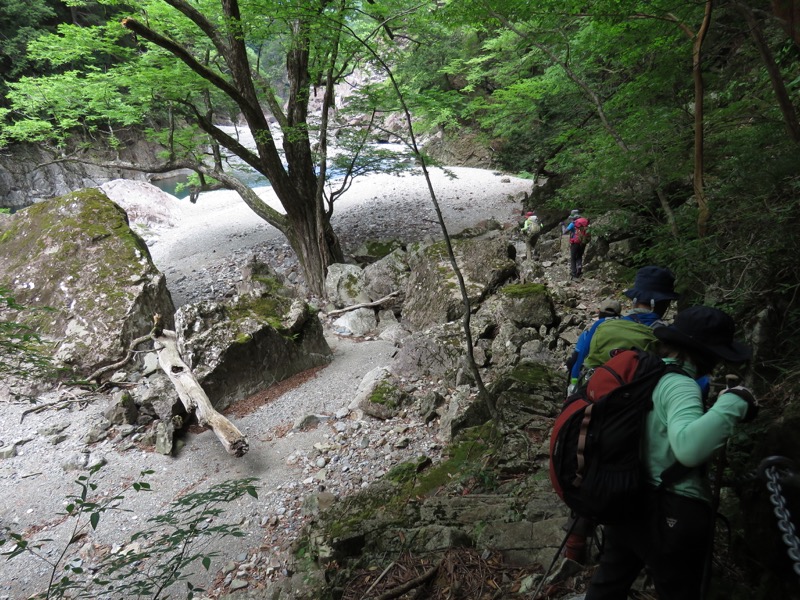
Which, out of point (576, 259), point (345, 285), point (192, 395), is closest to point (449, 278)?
point (576, 259)

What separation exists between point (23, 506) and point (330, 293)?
6.58m

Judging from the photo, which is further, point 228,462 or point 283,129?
point 283,129

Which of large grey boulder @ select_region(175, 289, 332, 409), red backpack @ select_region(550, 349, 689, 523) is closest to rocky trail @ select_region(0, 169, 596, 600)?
large grey boulder @ select_region(175, 289, 332, 409)

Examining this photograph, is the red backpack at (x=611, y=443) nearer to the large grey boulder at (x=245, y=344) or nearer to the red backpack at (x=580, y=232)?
the large grey boulder at (x=245, y=344)

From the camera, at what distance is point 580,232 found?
7312mm

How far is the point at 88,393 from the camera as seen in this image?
7.22 metres

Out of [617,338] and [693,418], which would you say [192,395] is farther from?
[693,418]

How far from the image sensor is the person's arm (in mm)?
1314

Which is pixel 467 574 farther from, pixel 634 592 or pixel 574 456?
pixel 574 456

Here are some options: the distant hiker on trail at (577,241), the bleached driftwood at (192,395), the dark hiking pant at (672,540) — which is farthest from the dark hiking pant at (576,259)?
the dark hiking pant at (672,540)

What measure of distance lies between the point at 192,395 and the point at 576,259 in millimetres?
6659

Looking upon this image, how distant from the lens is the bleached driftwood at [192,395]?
5297 mm

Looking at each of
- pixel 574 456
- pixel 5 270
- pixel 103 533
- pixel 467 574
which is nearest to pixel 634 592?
pixel 467 574

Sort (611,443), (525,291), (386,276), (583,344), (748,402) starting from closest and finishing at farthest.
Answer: (748,402)
(611,443)
(583,344)
(525,291)
(386,276)
